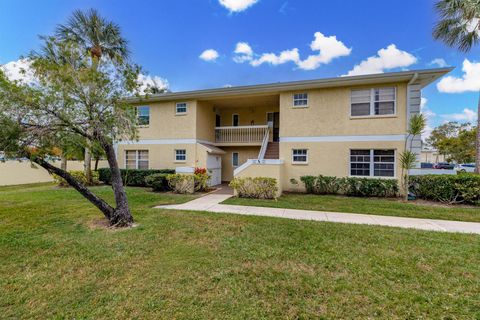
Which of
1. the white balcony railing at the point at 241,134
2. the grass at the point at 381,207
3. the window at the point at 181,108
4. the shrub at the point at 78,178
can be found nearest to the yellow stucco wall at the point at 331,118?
the white balcony railing at the point at 241,134

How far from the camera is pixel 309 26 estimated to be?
587 inches

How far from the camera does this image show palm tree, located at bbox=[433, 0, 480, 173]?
1009 cm

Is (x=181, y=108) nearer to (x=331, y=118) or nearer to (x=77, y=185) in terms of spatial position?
(x=331, y=118)

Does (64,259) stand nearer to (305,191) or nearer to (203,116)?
(305,191)

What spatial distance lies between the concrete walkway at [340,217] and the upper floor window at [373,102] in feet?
20.0

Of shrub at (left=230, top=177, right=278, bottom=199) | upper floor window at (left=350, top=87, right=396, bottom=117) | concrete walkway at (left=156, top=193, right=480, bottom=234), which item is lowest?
concrete walkway at (left=156, top=193, right=480, bottom=234)

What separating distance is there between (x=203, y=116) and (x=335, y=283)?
1292cm

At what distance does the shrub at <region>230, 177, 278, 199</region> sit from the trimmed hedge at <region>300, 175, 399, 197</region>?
2.33 m

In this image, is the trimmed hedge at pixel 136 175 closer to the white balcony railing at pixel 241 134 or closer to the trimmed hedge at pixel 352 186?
the white balcony railing at pixel 241 134

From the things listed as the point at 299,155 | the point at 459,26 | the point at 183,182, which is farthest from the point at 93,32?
A: the point at 459,26

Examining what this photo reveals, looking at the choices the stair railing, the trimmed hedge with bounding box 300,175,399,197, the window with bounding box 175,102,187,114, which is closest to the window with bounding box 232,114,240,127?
the stair railing

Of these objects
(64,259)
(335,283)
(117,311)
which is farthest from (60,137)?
A: (335,283)

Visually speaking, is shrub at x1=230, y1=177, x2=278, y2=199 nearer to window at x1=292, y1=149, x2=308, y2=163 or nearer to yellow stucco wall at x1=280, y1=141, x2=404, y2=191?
yellow stucco wall at x1=280, y1=141, x2=404, y2=191

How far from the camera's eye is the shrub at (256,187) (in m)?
10.1
